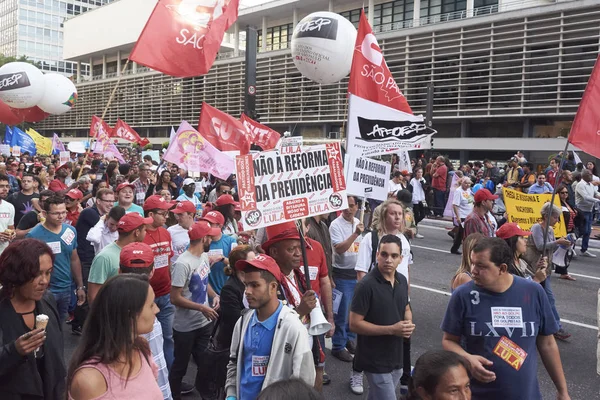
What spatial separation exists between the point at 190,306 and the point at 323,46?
6334 millimetres

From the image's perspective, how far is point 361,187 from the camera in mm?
5262

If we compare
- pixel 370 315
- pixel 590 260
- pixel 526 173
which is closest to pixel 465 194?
pixel 590 260

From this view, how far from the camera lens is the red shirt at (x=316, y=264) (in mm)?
4414

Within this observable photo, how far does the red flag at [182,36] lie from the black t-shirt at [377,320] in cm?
365

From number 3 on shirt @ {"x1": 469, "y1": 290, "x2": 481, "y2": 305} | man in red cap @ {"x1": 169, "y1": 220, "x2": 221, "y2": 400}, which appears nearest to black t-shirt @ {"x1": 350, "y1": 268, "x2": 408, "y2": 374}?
number 3 on shirt @ {"x1": 469, "y1": 290, "x2": 481, "y2": 305}

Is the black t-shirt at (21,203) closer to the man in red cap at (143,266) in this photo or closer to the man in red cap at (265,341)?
the man in red cap at (143,266)

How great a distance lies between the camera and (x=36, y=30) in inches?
3068

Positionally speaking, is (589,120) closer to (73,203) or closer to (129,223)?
(129,223)

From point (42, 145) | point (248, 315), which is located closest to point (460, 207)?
point (248, 315)

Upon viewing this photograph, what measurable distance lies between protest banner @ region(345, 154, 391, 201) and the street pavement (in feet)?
5.94

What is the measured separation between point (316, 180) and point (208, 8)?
3.67 metres

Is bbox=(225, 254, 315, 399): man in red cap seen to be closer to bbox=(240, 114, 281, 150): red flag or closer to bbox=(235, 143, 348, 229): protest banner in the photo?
bbox=(235, 143, 348, 229): protest banner

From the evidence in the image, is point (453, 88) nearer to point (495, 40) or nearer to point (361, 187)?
point (495, 40)

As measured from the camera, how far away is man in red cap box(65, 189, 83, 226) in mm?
6711
